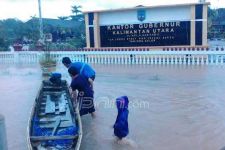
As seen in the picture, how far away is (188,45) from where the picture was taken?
17.9 meters

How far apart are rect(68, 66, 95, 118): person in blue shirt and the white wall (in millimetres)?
12015

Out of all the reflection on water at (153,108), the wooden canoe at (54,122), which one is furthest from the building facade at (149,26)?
the wooden canoe at (54,122)

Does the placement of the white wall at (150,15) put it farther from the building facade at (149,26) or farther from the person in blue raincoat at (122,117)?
the person in blue raincoat at (122,117)

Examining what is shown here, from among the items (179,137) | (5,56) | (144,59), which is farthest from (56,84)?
(5,56)

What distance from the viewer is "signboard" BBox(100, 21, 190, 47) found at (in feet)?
59.1

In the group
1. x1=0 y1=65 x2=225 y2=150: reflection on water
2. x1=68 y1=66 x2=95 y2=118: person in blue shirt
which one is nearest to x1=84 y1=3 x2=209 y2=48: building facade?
x1=0 y1=65 x2=225 y2=150: reflection on water

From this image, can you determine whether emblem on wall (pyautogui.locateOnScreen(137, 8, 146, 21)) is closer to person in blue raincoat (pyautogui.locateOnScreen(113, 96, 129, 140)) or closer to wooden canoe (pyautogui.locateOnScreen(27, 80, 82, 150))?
wooden canoe (pyautogui.locateOnScreen(27, 80, 82, 150))

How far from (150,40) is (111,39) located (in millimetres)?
2461

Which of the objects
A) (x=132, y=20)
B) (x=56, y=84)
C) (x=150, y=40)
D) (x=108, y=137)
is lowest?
(x=108, y=137)

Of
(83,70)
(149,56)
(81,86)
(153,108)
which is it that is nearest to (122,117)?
(81,86)

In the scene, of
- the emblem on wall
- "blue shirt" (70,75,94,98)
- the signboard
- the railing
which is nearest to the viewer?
"blue shirt" (70,75,94,98)

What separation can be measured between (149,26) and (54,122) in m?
13.9

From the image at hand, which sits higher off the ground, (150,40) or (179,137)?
(150,40)

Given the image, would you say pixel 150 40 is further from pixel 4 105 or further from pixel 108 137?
pixel 108 137
